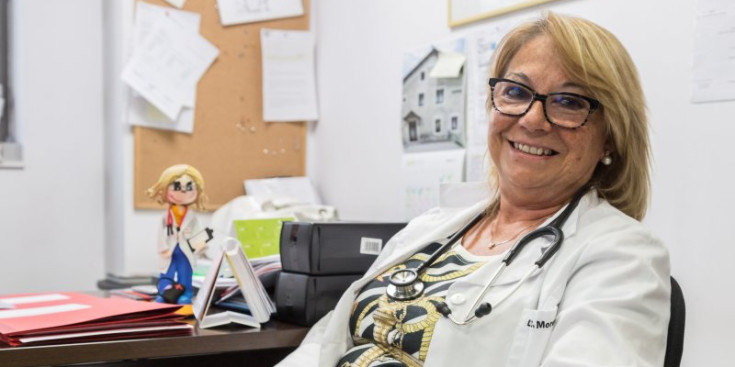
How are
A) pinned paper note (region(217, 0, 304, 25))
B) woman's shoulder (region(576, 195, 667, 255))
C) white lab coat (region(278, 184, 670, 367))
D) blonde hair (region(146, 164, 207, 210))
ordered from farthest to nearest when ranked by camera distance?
1. pinned paper note (region(217, 0, 304, 25))
2. blonde hair (region(146, 164, 207, 210))
3. woman's shoulder (region(576, 195, 667, 255))
4. white lab coat (region(278, 184, 670, 367))

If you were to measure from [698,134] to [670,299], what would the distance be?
0.43 meters

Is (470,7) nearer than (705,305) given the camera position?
No

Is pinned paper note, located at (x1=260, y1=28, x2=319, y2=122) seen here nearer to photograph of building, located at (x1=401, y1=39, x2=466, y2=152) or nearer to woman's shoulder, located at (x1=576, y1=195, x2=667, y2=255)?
photograph of building, located at (x1=401, y1=39, x2=466, y2=152)

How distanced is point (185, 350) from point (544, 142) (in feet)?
2.38

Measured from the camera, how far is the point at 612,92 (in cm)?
118

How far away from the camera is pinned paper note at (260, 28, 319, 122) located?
2529 millimetres

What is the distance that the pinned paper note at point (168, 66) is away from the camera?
229 centimetres

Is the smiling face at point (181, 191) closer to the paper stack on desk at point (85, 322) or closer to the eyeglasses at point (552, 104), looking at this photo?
the paper stack on desk at point (85, 322)

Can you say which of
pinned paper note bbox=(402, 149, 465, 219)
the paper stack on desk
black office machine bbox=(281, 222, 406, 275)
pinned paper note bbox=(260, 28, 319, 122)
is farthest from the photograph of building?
the paper stack on desk

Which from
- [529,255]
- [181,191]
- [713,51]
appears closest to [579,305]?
[529,255]

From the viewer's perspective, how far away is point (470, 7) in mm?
1895

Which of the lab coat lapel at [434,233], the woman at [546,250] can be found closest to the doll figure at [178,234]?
the woman at [546,250]

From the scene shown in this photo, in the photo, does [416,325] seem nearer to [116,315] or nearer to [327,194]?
[116,315]

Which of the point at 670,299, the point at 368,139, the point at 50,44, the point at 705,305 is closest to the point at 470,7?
the point at 368,139
